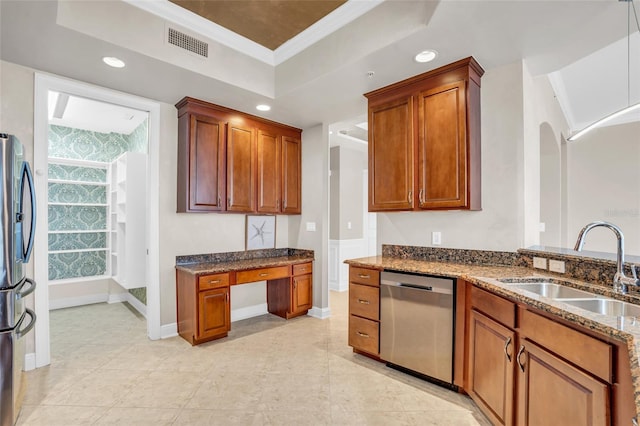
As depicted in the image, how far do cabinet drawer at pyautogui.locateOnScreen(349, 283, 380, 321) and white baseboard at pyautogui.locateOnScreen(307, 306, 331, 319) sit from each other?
4.16 ft

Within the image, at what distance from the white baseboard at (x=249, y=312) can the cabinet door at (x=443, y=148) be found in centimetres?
268

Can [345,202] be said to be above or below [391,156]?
below

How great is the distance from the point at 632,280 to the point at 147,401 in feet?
10.1

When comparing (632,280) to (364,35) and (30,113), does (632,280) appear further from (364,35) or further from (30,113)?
(30,113)

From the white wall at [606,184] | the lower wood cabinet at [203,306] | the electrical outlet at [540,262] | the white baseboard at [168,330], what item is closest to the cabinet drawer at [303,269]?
the lower wood cabinet at [203,306]

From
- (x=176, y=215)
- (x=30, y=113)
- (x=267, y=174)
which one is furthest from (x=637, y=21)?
(x=30, y=113)

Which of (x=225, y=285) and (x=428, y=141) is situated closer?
A: (x=428, y=141)

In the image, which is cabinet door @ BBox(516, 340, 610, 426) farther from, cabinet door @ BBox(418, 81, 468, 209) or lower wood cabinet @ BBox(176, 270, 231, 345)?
lower wood cabinet @ BBox(176, 270, 231, 345)

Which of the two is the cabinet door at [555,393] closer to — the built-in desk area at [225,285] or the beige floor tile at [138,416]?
the beige floor tile at [138,416]

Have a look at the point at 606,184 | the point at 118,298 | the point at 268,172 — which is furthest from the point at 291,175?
the point at 606,184

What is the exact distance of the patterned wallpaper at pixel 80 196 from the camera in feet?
15.6

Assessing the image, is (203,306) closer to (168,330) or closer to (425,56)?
(168,330)

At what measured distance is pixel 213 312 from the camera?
10.7ft

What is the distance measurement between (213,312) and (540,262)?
2972mm
